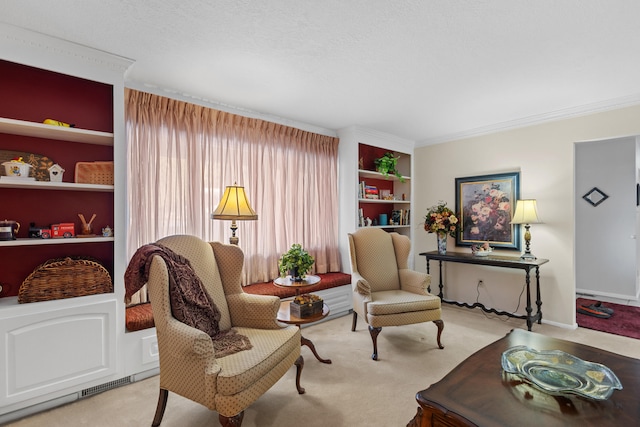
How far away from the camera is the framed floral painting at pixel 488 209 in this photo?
3943 mm

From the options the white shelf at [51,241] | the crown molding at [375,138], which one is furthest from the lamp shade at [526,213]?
the white shelf at [51,241]

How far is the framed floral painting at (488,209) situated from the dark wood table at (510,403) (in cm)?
250

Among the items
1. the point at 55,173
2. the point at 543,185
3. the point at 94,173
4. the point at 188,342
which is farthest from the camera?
the point at 543,185

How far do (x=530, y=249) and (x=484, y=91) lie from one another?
2075 millimetres

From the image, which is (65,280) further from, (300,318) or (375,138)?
(375,138)

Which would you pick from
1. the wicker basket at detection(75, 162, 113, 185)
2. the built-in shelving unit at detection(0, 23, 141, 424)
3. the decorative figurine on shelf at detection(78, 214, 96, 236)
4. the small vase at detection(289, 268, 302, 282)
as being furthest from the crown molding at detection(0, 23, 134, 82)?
the small vase at detection(289, 268, 302, 282)

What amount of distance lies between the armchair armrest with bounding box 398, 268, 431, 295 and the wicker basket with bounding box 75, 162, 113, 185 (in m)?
2.93

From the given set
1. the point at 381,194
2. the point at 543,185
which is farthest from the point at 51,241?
the point at 543,185

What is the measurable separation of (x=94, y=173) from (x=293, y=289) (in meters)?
2.04

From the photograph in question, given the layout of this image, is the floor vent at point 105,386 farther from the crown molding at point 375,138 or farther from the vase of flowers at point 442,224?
the vase of flowers at point 442,224

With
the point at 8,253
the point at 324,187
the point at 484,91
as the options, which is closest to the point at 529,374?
the point at 484,91

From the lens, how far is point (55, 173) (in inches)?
86.7

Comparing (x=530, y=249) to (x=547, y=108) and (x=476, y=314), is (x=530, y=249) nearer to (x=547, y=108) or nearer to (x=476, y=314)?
(x=476, y=314)

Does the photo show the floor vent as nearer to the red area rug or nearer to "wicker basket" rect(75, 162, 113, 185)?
"wicker basket" rect(75, 162, 113, 185)
